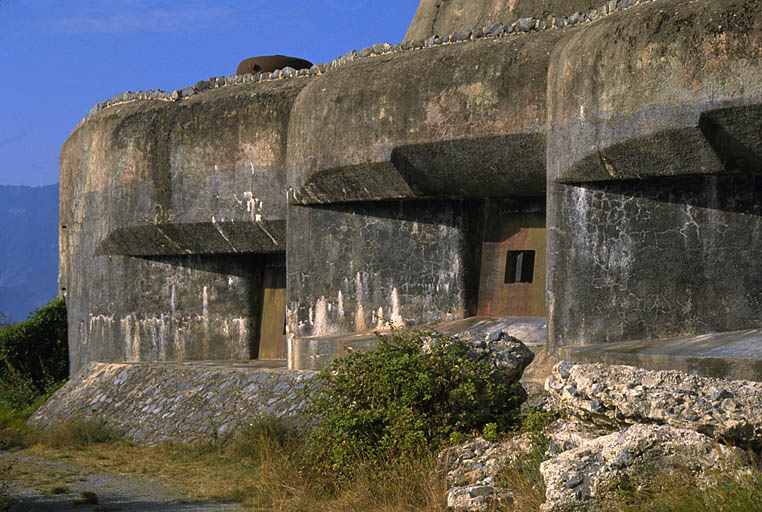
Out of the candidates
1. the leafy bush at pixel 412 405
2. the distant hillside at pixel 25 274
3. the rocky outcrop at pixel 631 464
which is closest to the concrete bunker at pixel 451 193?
the leafy bush at pixel 412 405

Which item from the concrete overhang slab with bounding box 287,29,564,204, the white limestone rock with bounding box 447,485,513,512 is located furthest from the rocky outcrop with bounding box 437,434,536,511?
the concrete overhang slab with bounding box 287,29,564,204

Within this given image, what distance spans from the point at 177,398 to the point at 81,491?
154 inches

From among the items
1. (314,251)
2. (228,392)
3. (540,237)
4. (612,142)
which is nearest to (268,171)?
(314,251)

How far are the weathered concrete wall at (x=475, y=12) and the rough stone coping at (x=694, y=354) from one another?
15.0 feet

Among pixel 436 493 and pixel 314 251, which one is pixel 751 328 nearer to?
pixel 436 493

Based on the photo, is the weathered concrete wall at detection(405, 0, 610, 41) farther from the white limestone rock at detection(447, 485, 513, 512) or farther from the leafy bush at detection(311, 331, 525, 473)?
the white limestone rock at detection(447, 485, 513, 512)

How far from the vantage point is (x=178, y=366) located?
570 inches

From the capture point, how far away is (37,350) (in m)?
17.6

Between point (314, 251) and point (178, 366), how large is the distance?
314cm

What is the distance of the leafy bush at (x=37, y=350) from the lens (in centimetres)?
1727

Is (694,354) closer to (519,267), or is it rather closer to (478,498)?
(478,498)

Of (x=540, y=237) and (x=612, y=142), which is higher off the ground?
(x=612, y=142)

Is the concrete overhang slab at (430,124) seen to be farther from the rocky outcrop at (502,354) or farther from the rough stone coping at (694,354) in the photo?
the rocky outcrop at (502,354)

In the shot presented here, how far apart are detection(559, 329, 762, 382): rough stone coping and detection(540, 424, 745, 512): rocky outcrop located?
2161 mm
